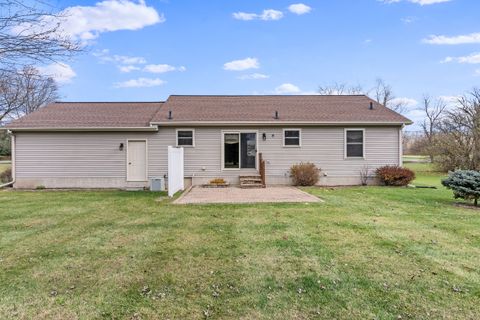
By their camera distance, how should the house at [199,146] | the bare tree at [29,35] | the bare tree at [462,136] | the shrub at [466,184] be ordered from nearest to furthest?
the bare tree at [29,35]
the shrub at [466,184]
the house at [199,146]
the bare tree at [462,136]

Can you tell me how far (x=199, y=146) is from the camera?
44.1 feet

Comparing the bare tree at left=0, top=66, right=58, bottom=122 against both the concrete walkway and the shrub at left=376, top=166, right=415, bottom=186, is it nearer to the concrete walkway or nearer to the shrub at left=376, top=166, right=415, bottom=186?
the concrete walkway

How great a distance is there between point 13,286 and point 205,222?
3535 millimetres

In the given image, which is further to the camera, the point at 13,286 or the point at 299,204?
the point at 299,204

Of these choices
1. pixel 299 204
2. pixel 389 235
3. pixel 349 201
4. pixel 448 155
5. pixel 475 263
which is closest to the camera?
pixel 475 263

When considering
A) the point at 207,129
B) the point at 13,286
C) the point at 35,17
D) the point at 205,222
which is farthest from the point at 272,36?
the point at 13,286

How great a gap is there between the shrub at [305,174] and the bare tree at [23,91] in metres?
8.99

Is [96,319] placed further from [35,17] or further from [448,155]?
[448,155]

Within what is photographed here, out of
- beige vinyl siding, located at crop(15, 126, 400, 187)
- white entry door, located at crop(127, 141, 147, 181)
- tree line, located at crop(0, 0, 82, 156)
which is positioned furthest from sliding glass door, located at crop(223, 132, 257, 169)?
tree line, located at crop(0, 0, 82, 156)

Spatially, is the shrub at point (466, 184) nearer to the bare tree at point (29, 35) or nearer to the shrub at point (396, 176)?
the shrub at point (396, 176)

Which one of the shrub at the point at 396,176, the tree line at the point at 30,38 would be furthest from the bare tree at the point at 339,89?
the tree line at the point at 30,38

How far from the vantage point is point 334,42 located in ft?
54.6

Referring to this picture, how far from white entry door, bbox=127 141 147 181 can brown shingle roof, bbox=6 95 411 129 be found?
83cm

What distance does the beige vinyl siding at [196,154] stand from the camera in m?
13.3
